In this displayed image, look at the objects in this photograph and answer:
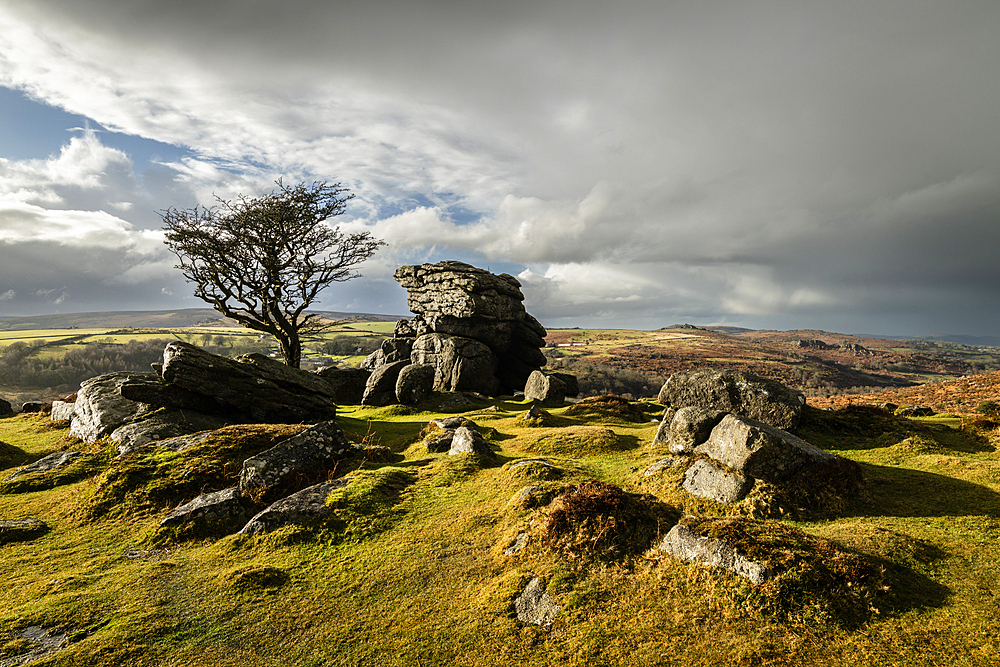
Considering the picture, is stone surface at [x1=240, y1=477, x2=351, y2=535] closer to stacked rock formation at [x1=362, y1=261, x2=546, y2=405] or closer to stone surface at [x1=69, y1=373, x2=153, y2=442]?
stone surface at [x1=69, y1=373, x2=153, y2=442]

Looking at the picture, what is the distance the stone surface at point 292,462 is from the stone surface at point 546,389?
65.6ft

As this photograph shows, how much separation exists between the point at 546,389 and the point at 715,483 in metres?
23.2

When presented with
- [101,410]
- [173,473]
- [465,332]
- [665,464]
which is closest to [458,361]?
[465,332]

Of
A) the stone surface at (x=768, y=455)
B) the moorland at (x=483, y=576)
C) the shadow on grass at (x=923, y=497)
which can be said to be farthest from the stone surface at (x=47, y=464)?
the shadow on grass at (x=923, y=497)

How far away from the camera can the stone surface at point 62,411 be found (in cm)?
2236

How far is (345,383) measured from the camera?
36.1 metres

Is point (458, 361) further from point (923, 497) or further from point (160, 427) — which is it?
point (923, 497)

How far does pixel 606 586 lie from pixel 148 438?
1694 centimetres

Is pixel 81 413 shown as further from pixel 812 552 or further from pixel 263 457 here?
pixel 812 552

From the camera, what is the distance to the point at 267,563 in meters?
8.62

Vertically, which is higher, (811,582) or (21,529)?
(811,582)

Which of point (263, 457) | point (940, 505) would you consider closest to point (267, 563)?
point (263, 457)

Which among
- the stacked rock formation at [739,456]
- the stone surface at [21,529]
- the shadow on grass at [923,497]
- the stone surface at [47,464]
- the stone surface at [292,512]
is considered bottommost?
the stone surface at [21,529]

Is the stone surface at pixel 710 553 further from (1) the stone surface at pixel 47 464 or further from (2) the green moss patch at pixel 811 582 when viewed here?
(1) the stone surface at pixel 47 464
